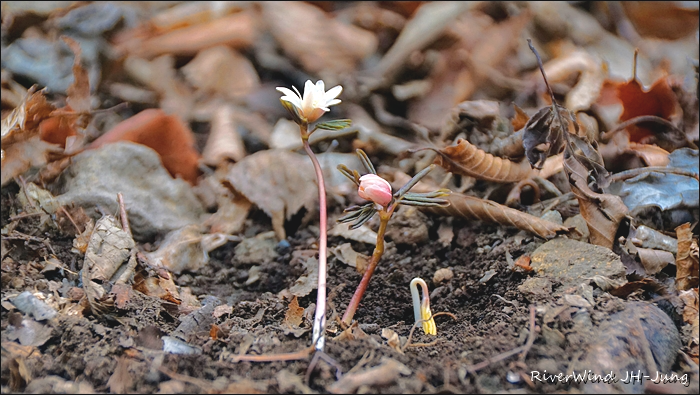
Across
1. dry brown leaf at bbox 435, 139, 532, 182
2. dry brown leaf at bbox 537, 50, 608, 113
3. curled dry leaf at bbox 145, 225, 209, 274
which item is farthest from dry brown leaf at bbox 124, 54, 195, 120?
dry brown leaf at bbox 537, 50, 608, 113

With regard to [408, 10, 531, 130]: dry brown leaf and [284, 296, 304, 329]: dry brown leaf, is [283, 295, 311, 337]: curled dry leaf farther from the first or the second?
[408, 10, 531, 130]: dry brown leaf

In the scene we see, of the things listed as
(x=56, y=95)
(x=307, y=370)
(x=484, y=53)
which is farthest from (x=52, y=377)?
(x=484, y=53)

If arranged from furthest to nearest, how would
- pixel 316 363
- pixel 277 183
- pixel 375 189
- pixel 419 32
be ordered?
pixel 419 32, pixel 277 183, pixel 375 189, pixel 316 363

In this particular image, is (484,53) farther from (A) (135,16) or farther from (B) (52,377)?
(B) (52,377)

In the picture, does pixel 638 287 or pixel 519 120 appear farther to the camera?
Result: pixel 519 120

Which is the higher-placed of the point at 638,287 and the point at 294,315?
the point at 638,287

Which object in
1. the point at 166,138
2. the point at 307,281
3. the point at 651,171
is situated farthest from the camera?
the point at 166,138

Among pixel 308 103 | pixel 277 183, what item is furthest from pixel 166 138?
pixel 308 103

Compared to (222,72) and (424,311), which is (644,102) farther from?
(222,72)
